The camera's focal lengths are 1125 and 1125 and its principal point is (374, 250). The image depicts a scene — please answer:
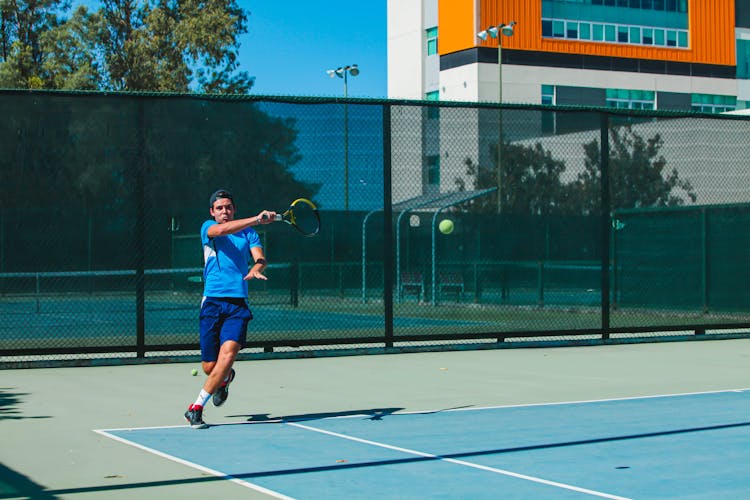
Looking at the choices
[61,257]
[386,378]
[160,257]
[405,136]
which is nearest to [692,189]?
[405,136]

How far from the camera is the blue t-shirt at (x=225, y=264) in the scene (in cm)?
797

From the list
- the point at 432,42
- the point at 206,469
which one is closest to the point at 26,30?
the point at 432,42

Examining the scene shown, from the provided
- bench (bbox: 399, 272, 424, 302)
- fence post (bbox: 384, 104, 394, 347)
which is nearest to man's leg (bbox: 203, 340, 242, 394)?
fence post (bbox: 384, 104, 394, 347)

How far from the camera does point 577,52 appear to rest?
6462 centimetres

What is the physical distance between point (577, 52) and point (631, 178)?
5177 cm

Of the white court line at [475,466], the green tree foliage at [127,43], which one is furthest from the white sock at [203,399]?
the green tree foliage at [127,43]

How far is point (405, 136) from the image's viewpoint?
13.0 meters

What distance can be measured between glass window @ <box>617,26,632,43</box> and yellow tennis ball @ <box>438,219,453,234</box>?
56136mm

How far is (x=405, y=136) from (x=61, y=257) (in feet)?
A: 13.5

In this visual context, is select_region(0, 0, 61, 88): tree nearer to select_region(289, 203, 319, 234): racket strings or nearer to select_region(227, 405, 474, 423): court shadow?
select_region(289, 203, 319, 234): racket strings

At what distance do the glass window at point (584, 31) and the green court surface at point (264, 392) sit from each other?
5274 cm

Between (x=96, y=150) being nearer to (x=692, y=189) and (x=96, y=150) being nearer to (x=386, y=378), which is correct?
(x=386, y=378)

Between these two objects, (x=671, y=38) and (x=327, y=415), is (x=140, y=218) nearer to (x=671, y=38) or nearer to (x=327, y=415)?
(x=327, y=415)

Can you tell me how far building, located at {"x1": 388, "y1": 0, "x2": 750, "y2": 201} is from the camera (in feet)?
203
